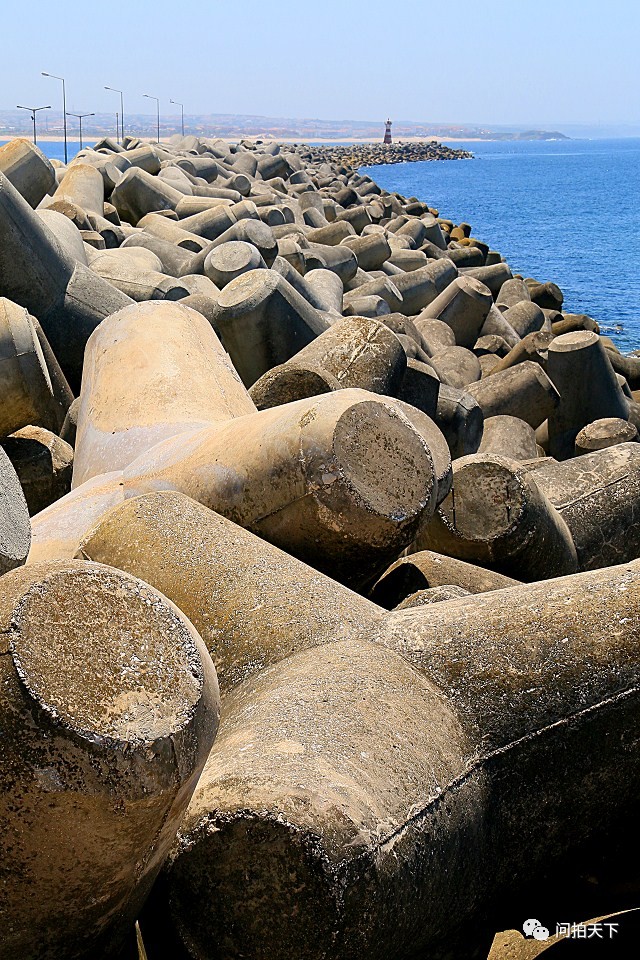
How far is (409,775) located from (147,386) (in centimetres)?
197

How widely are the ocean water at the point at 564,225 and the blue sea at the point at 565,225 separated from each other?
0.8 inches

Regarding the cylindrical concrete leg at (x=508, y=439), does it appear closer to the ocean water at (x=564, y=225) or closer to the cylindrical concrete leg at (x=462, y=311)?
the cylindrical concrete leg at (x=462, y=311)

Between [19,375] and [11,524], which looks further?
[19,375]

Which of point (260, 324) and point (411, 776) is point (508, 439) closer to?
point (260, 324)

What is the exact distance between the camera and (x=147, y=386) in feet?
11.2

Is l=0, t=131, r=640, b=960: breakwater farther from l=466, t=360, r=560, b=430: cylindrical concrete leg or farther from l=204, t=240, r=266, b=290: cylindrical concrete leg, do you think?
l=466, t=360, r=560, b=430: cylindrical concrete leg

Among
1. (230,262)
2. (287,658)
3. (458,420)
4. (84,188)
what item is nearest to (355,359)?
(458,420)

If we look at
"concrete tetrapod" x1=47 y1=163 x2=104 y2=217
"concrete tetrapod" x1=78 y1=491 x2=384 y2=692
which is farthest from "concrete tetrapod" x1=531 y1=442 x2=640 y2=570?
"concrete tetrapod" x1=47 y1=163 x2=104 y2=217

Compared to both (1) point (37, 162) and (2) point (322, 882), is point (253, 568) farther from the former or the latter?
(1) point (37, 162)

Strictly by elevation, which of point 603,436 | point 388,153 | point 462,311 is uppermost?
point 603,436

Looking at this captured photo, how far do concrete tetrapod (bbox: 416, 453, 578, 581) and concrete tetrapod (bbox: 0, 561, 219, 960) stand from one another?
1.72 meters

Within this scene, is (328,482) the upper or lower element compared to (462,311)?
Result: upper

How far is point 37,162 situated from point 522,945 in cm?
546

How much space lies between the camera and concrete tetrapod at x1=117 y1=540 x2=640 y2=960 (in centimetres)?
155
